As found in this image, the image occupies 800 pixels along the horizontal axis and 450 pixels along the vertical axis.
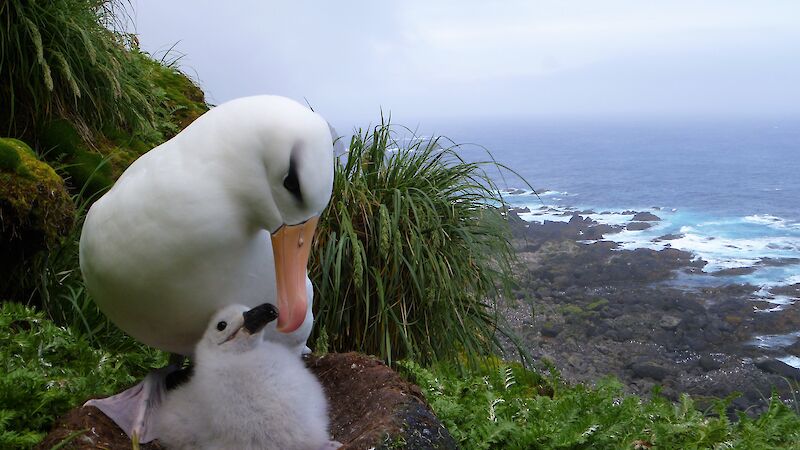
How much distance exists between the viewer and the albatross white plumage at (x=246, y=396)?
2008 mm

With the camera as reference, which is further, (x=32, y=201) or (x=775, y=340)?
(x=775, y=340)

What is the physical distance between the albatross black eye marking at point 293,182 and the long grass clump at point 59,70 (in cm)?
255

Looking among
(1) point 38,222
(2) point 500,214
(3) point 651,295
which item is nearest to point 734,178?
(3) point 651,295

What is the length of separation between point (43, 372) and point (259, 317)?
95 centimetres

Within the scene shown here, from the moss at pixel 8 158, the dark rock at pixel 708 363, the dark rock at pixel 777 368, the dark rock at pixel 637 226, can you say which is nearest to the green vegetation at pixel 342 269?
the moss at pixel 8 158

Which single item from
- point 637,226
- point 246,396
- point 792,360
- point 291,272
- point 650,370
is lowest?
point 792,360

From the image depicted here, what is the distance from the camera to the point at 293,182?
5.92ft

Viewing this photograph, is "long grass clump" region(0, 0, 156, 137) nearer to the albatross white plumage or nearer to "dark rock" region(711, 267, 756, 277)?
the albatross white plumage

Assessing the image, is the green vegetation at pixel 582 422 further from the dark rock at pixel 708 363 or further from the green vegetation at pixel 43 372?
the dark rock at pixel 708 363

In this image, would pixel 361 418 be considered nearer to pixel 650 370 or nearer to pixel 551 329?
pixel 650 370

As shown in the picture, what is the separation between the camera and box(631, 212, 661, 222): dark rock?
479 inches

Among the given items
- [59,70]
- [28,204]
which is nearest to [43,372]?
[28,204]

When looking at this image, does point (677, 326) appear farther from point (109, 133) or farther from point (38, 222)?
point (38, 222)

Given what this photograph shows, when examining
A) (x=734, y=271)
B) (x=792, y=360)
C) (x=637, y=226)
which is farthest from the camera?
(x=637, y=226)
